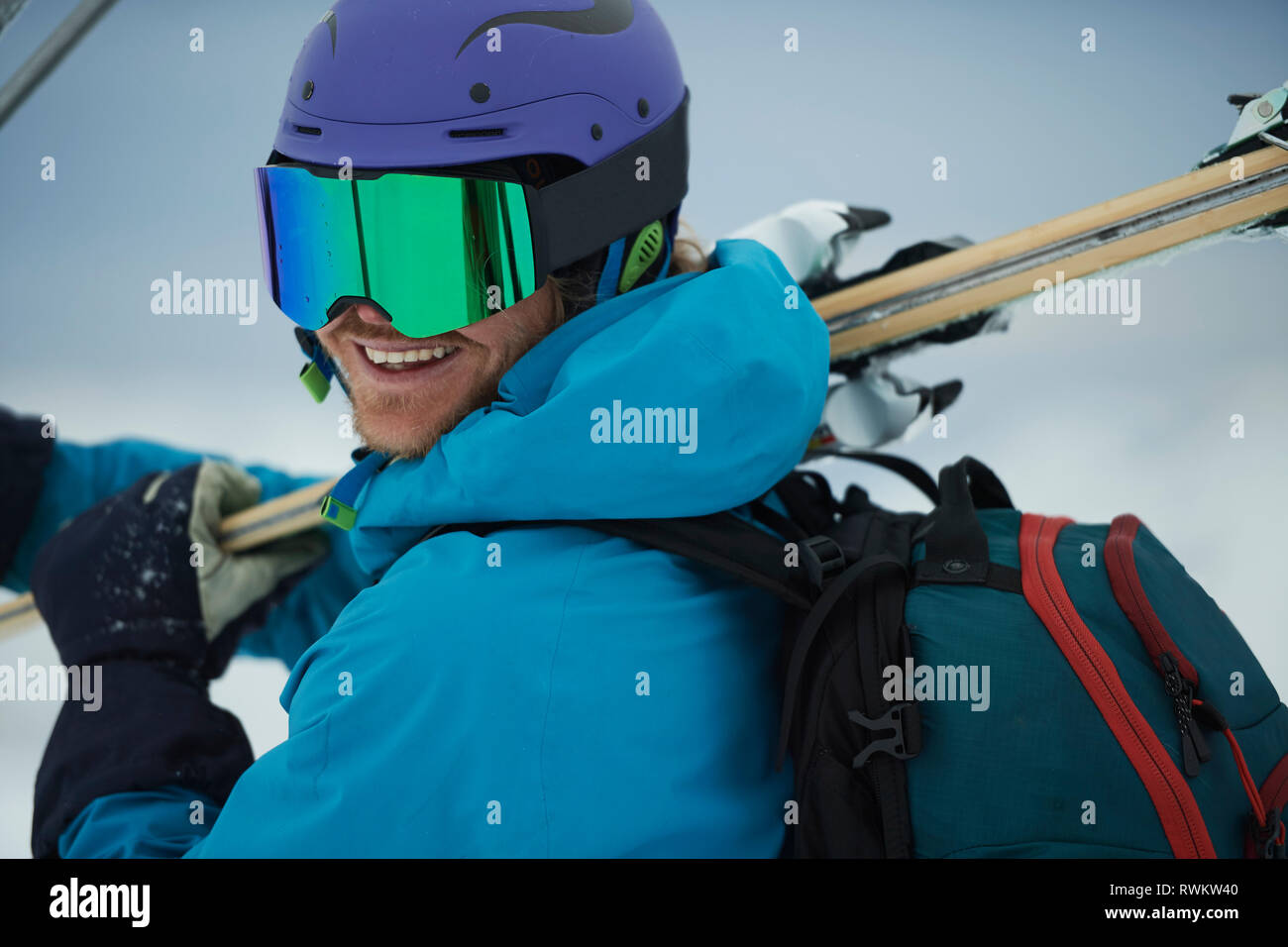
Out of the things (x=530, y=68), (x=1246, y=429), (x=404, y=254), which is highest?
(x=530, y=68)

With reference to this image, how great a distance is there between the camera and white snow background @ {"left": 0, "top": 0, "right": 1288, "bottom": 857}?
160 centimetres

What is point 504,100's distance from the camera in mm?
957

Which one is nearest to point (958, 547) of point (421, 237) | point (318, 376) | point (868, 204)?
point (421, 237)

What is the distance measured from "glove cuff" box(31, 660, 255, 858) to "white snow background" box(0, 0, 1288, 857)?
2.72ft

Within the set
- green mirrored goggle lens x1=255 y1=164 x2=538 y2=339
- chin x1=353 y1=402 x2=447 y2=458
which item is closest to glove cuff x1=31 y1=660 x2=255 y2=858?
chin x1=353 y1=402 x2=447 y2=458

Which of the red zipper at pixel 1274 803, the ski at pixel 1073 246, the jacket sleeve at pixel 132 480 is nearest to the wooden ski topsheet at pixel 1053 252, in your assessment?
the ski at pixel 1073 246

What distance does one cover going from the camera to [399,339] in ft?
3.38

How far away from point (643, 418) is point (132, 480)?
1.45 meters

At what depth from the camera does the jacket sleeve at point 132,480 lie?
176cm

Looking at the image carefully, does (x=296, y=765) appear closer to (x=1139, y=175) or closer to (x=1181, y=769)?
(x=1181, y=769)

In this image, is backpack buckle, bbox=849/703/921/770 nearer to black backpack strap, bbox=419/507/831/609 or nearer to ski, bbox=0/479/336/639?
black backpack strap, bbox=419/507/831/609

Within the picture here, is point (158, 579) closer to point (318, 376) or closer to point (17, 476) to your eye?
point (318, 376)
